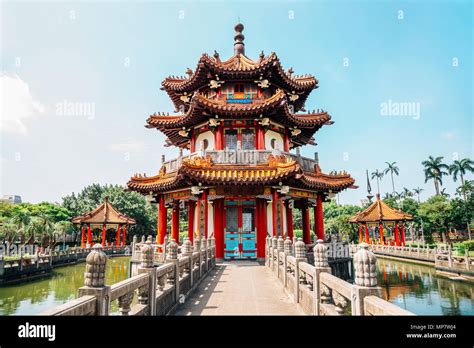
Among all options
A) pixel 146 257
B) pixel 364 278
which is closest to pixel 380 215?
pixel 146 257

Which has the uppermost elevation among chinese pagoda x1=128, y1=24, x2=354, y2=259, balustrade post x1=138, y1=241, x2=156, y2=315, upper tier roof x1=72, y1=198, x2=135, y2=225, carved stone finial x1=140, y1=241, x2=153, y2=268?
chinese pagoda x1=128, y1=24, x2=354, y2=259

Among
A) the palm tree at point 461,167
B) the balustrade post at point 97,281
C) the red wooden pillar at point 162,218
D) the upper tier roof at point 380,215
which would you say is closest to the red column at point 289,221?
the red wooden pillar at point 162,218

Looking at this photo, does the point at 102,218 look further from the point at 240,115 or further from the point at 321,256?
the point at 321,256

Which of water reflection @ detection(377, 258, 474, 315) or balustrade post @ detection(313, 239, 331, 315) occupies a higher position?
balustrade post @ detection(313, 239, 331, 315)

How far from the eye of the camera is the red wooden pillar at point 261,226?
1664cm

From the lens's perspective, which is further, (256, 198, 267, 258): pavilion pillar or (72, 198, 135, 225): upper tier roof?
(72, 198, 135, 225): upper tier roof

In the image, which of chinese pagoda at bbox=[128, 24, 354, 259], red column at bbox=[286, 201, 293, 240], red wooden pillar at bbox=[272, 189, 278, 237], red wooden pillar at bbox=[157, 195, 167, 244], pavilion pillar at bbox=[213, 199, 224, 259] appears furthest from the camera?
red column at bbox=[286, 201, 293, 240]

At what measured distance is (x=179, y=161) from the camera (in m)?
17.9

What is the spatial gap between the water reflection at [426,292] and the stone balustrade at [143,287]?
9.91 meters

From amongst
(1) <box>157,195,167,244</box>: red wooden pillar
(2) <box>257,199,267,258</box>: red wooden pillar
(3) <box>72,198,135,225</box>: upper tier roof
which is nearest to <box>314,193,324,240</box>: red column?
(2) <box>257,199,267,258</box>: red wooden pillar

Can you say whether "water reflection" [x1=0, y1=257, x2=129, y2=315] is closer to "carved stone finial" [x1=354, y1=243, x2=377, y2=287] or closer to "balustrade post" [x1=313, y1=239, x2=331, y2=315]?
"balustrade post" [x1=313, y1=239, x2=331, y2=315]

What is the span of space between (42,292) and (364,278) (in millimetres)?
19117

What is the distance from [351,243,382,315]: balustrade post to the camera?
3.70 metres

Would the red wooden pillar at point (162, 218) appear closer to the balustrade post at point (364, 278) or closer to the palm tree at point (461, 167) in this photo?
the balustrade post at point (364, 278)
